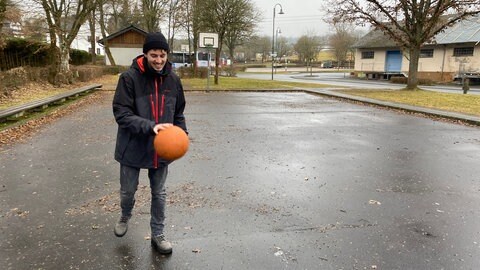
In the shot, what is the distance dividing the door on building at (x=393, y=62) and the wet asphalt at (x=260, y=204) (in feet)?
134

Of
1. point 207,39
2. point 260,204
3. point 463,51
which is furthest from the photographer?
point 463,51

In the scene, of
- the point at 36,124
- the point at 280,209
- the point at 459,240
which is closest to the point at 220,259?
the point at 280,209

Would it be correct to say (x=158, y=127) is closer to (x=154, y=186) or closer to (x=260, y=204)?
(x=154, y=186)

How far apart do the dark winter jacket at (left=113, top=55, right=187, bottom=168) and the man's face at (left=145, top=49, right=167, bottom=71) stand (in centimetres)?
5

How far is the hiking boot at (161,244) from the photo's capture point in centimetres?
352

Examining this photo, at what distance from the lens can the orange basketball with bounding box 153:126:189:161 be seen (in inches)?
129

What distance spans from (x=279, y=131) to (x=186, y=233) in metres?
6.34

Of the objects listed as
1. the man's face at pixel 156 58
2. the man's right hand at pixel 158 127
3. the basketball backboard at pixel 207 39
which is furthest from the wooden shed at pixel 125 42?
the man's right hand at pixel 158 127

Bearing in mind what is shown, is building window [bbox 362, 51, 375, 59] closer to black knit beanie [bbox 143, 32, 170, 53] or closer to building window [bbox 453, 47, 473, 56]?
building window [bbox 453, 47, 473, 56]

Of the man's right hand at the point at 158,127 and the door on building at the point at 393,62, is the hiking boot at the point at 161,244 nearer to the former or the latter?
the man's right hand at the point at 158,127

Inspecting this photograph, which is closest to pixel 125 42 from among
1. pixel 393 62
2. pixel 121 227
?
pixel 393 62

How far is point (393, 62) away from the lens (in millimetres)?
47500

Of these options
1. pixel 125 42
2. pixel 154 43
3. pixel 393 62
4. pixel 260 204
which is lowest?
pixel 260 204

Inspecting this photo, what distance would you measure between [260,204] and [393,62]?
1860 inches
